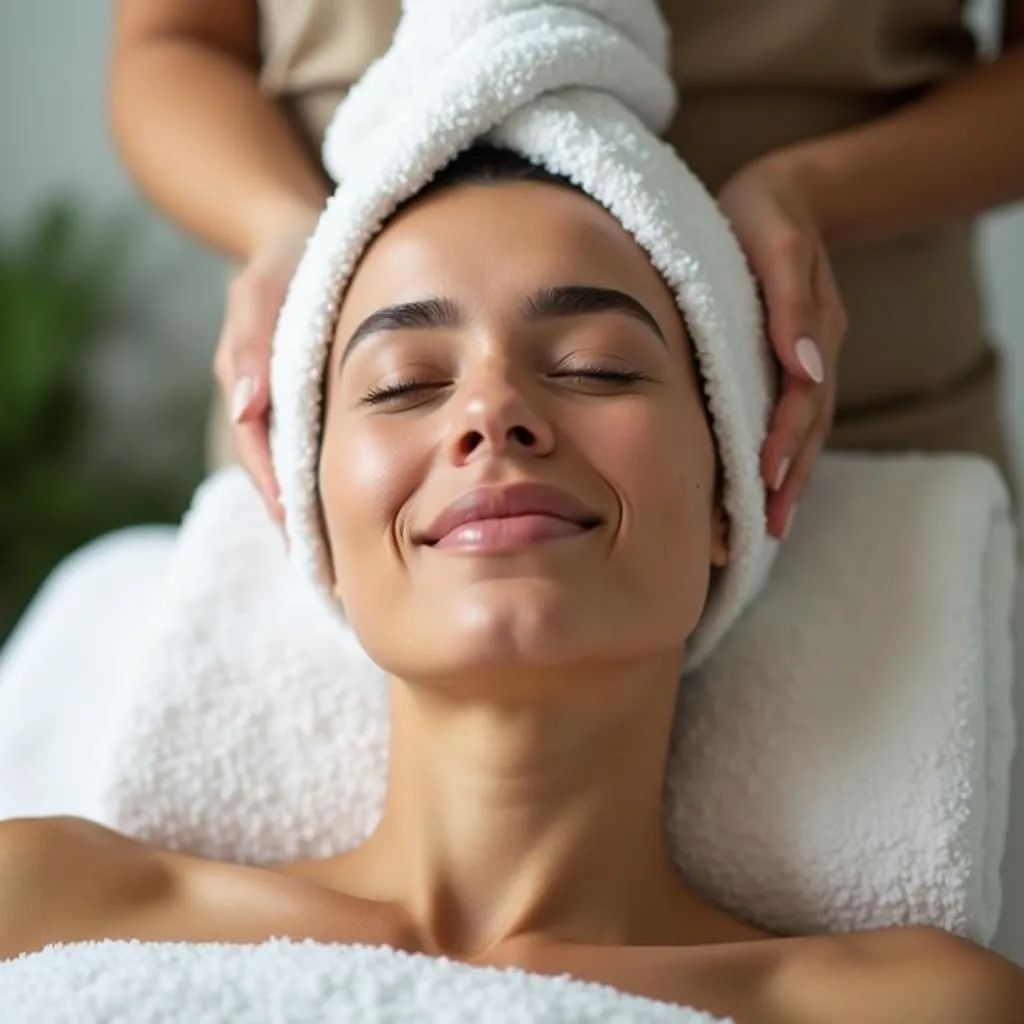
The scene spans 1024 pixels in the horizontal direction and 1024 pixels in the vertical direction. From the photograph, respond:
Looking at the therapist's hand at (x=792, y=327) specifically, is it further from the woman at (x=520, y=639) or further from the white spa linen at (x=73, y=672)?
the white spa linen at (x=73, y=672)

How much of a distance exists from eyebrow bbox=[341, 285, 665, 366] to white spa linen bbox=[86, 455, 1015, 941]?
0.26 meters

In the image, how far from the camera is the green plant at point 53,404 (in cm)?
208

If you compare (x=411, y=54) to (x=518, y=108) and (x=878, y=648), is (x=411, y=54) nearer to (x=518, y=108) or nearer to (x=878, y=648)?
(x=518, y=108)

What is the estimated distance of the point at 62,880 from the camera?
3.32 feet

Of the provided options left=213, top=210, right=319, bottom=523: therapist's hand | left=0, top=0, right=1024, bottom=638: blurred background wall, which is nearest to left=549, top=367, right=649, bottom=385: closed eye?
left=213, top=210, right=319, bottom=523: therapist's hand

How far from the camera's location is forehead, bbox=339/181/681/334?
0.99 metres

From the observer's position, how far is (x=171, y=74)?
1304 mm

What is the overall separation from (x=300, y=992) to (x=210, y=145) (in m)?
0.73

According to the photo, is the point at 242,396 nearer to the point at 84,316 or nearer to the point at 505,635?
the point at 505,635

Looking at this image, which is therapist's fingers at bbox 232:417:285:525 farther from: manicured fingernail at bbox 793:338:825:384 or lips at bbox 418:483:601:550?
manicured fingernail at bbox 793:338:825:384

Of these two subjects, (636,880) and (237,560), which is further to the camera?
(237,560)

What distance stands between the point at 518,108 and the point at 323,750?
50 cm

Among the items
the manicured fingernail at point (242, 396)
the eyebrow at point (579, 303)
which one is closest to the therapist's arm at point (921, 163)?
the eyebrow at point (579, 303)

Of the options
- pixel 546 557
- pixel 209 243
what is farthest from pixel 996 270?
pixel 546 557
